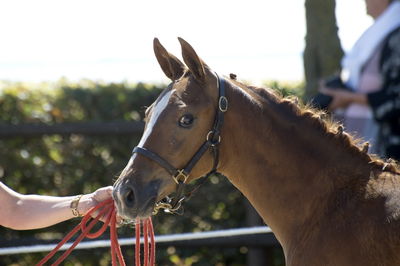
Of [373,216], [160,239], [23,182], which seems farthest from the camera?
[23,182]

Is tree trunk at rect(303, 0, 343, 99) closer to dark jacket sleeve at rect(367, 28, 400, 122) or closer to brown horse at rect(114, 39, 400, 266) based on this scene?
dark jacket sleeve at rect(367, 28, 400, 122)

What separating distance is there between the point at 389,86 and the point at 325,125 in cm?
258

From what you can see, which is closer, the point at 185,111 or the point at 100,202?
the point at 185,111

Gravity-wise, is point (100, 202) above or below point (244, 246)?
above

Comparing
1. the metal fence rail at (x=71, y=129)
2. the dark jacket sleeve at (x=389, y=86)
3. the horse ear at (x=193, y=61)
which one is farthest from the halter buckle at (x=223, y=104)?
the metal fence rail at (x=71, y=129)

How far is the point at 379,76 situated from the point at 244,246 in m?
1.85

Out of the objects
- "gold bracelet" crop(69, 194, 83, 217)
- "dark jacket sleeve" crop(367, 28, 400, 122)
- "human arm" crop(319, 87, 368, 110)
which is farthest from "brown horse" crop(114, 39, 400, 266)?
"human arm" crop(319, 87, 368, 110)

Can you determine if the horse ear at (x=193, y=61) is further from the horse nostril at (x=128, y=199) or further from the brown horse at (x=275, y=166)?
the horse nostril at (x=128, y=199)

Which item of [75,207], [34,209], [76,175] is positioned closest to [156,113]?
[75,207]

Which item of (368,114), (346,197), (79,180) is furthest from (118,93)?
(346,197)

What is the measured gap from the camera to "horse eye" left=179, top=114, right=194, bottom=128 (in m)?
3.42

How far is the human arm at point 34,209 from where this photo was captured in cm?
381

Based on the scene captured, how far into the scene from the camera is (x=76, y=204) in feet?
12.5

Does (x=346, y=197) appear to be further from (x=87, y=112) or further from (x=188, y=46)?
(x=87, y=112)
